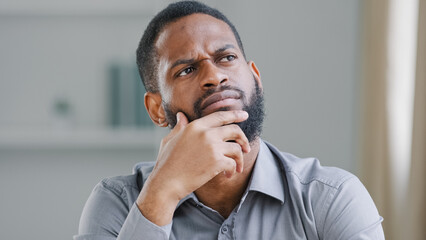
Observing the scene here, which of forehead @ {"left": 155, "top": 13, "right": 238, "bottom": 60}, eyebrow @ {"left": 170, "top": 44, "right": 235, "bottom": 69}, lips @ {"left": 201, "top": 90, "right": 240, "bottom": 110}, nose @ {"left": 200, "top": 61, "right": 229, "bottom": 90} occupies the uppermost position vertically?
forehead @ {"left": 155, "top": 13, "right": 238, "bottom": 60}

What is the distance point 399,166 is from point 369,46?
1.95ft

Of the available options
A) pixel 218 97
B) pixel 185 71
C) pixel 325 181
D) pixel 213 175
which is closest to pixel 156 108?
pixel 185 71

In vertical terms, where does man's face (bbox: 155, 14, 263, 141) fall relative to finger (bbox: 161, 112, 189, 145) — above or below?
above

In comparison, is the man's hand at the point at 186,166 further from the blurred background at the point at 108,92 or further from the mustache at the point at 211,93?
the blurred background at the point at 108,92

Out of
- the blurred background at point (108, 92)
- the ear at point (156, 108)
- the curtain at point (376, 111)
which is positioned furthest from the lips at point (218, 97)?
the blurred background at point (108, 92)

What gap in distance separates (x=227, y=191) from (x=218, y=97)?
29 cm

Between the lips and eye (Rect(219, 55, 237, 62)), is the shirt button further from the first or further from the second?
eye (Rect(219, 55, 237, 62))

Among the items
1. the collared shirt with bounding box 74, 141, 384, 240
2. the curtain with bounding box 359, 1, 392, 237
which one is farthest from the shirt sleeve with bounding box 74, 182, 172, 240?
the curtain with bounding box 359, 1, 392, 237

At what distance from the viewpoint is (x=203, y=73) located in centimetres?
138

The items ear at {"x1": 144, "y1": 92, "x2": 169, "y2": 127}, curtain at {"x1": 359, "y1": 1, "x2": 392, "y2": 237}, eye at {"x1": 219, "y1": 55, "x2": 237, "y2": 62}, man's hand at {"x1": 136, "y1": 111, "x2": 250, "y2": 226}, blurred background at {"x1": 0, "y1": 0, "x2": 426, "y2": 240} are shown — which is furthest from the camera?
blurred background at {"x1": 0, "y1": 0, "x2": 426, "y2": 240}

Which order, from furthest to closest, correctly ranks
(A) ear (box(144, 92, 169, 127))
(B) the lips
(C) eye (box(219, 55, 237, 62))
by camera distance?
(A) ear (box(144, 92, 169, 127)), (C) eye (box(219, 55, 237, 62)), (B) the lips

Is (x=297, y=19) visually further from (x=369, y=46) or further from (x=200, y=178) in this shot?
(x=200, y=178)

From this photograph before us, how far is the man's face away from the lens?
1.36m

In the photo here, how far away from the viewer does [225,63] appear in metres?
1.43
